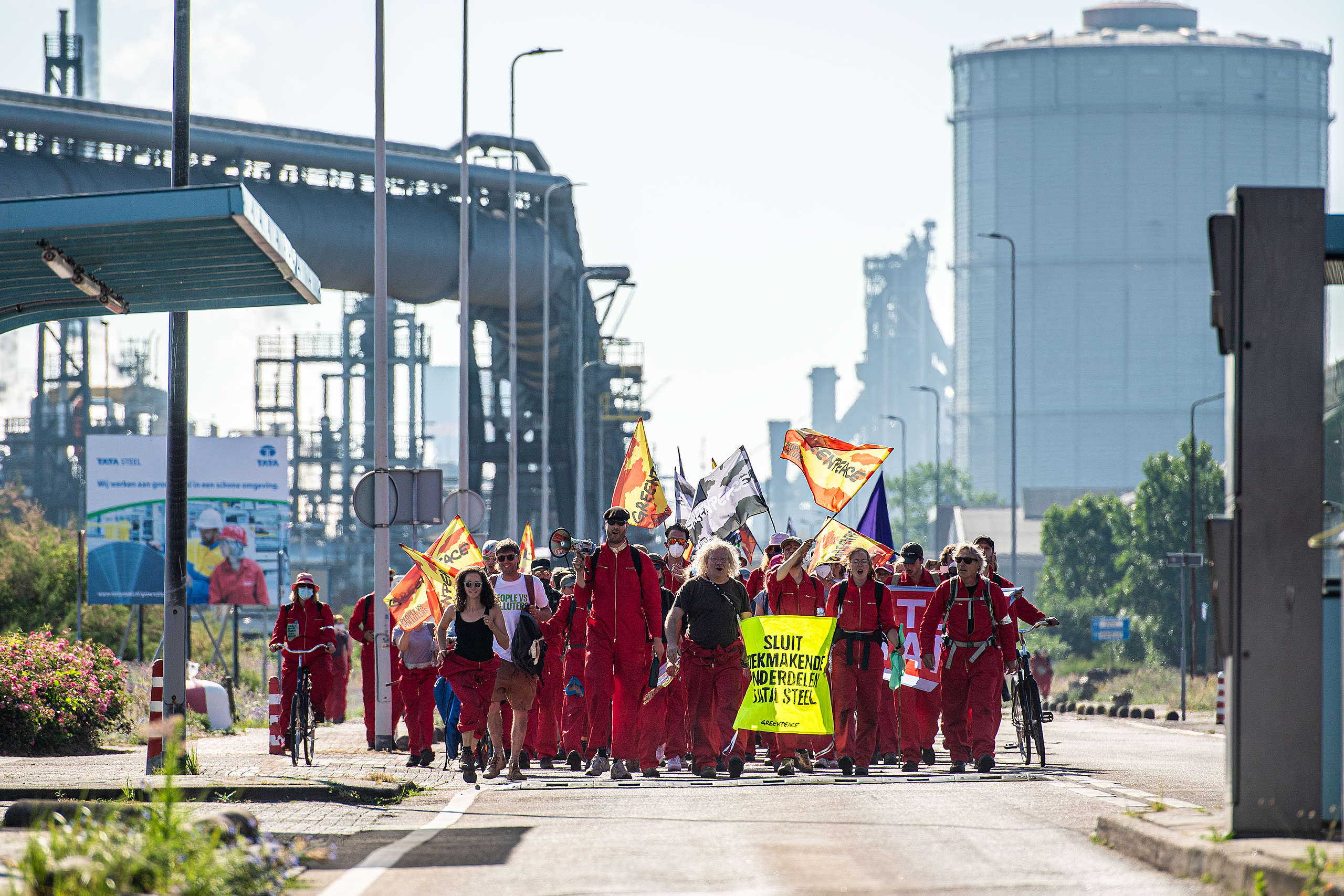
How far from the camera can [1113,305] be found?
150 meters

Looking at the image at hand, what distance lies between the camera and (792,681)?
13.3 meters

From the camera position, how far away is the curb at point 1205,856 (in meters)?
Answer: 6.46

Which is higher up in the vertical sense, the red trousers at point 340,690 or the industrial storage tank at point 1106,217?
the industrial storage tank at point 1106,217

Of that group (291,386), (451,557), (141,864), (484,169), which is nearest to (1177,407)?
(291,386)

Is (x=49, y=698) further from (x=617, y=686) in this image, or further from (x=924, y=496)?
(x=924, y=496)

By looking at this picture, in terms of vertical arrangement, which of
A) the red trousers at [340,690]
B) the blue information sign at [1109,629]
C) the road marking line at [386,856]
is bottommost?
the blue information sign at [1109,629]

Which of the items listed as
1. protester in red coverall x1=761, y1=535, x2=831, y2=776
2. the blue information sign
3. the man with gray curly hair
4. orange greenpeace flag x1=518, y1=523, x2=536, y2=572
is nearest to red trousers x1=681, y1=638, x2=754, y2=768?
the man with gray curly hair

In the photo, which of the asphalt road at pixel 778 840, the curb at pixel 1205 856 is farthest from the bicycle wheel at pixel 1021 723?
the curb at pixel 1205 856

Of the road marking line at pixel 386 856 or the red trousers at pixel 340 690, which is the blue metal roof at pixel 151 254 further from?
the red trousers at pixel 340 690

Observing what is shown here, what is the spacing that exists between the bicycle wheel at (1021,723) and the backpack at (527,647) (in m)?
4.02

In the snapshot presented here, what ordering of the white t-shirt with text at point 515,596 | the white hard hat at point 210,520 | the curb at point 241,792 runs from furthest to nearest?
the white hard hat at point 210,520
the white t-shirt with text at point 515,596
the curb at point 241,792

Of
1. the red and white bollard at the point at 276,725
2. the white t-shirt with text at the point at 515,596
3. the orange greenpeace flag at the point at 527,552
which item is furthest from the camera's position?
the orange greenpeace flag at the point at 527,552

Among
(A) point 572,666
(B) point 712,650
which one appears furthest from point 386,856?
(A) point 572,666

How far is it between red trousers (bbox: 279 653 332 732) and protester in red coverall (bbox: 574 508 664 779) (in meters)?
3.89
